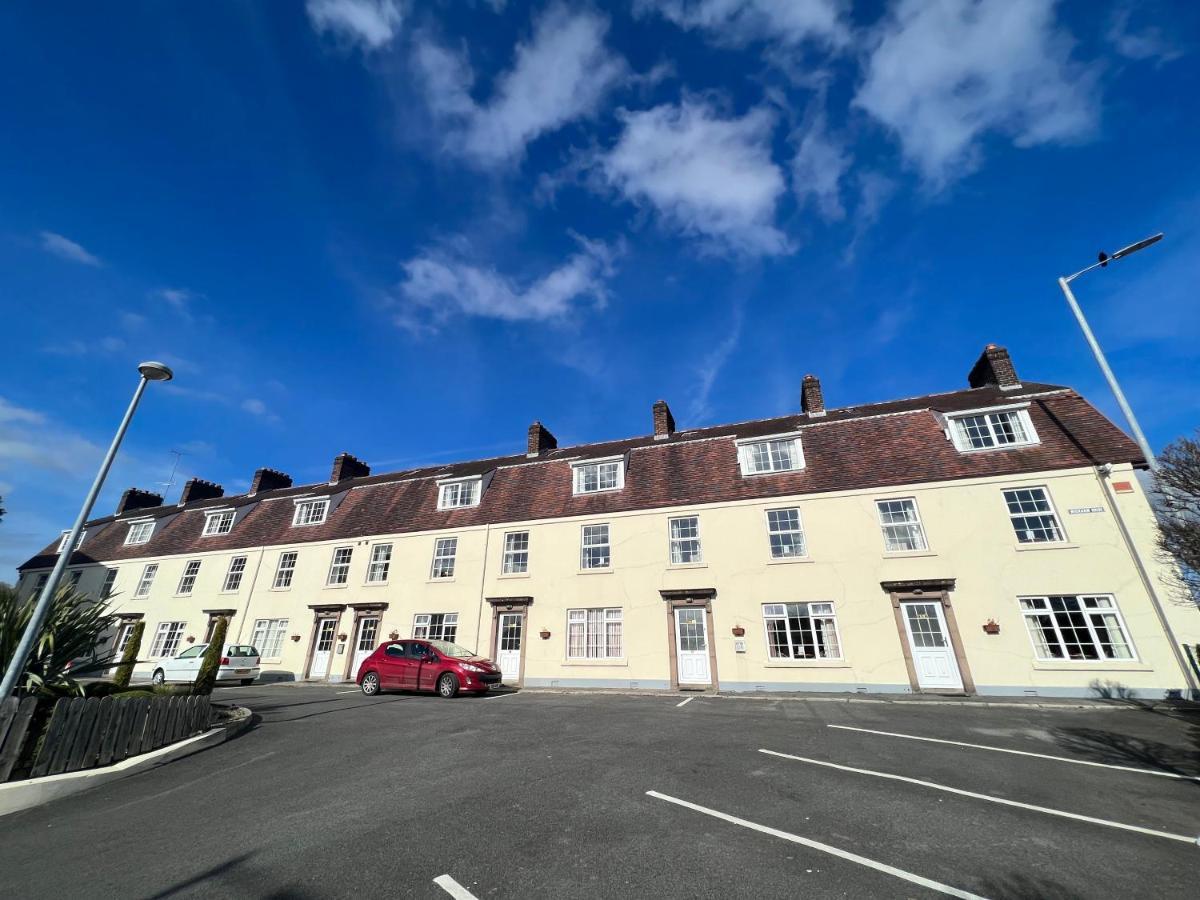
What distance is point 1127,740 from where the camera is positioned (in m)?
8.93

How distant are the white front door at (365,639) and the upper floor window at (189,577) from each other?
1196 cm

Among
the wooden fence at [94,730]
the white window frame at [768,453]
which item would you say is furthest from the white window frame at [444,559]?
the white window frame at [768,453]

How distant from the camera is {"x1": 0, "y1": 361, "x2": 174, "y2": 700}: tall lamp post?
283 inches

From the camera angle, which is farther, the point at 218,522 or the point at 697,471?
the point at 218,522

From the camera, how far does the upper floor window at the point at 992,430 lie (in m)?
16.6

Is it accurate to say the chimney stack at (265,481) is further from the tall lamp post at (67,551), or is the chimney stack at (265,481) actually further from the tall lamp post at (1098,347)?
the tall lamp post at (1098,347)

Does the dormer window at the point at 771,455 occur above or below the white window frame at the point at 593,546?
above

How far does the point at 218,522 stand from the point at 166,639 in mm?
6458

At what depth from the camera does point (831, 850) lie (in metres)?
4.61

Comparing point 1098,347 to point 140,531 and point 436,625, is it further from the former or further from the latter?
point 140,531

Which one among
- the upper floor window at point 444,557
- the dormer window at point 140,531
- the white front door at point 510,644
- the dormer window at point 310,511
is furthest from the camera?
the dormer window at point 140,531

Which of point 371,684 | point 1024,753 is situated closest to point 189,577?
point 371,684

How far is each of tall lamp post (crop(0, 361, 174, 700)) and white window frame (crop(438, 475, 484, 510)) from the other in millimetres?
14478

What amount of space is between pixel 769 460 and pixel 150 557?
1339 inches
